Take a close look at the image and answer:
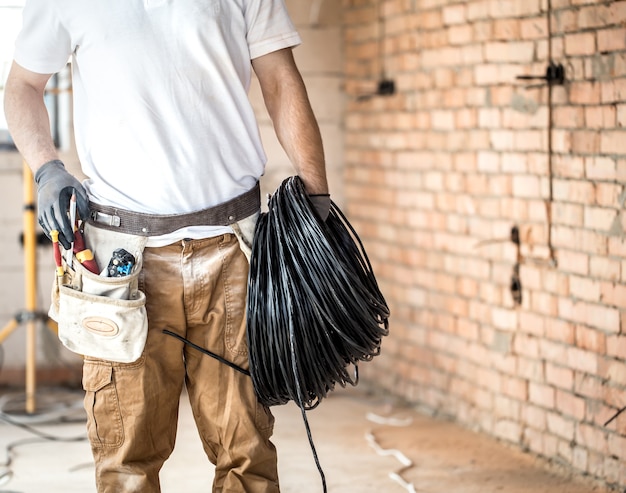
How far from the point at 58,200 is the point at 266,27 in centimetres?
66

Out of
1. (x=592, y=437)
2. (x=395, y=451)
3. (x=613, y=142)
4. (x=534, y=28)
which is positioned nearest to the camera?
(x=613, y=142)

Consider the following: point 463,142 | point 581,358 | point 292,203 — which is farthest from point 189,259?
point 463,142

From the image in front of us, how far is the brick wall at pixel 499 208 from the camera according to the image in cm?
352

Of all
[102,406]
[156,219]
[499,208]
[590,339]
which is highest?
[156,219]

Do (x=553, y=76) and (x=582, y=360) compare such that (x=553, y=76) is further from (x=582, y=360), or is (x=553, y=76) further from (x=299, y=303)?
(x=299, y=303)

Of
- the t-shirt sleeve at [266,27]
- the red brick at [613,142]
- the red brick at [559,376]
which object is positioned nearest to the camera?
the t-shirt sleeve at [266,27]

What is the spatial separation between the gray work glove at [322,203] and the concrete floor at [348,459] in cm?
149

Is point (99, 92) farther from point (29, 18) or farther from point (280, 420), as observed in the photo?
point (280, 420)

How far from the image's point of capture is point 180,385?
250 centimetres

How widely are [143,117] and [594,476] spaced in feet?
7.39

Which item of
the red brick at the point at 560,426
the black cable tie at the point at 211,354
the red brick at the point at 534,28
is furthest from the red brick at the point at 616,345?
the black cable tie at the point at 211,354

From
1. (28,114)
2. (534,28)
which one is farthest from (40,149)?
(534,28)

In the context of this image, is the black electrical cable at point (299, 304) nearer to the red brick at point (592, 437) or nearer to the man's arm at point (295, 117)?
the man's arm at point (295, 117)

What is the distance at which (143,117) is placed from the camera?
232cm
